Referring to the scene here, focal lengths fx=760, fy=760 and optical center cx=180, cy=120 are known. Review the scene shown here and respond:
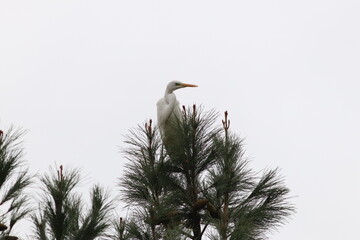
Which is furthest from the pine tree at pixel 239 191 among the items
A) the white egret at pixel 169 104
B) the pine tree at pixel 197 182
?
the white egret at pixel 169 104

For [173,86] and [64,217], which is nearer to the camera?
[64,217]

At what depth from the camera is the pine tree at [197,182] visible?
506cm

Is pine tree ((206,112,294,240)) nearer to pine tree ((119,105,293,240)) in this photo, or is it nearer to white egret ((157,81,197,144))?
pine tree ((119,105,293,240))

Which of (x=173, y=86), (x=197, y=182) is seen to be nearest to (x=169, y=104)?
(x=173, y=86)

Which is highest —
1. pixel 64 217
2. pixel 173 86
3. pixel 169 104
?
pixel 173 86

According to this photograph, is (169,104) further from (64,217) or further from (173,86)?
(64,217)

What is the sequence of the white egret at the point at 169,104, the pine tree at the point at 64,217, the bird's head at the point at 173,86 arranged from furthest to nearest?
the bird's head at the point at 173,86 < the white egret at the point at 169,104 < the pine tree at the point at 64,217

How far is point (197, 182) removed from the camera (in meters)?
5.22

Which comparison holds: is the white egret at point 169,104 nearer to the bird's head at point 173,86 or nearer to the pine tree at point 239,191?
the bird's head at point 173,86

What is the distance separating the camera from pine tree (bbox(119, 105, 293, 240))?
5.06m

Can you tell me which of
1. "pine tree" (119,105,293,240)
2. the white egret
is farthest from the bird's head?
"pine tree" (119,105,293,240)

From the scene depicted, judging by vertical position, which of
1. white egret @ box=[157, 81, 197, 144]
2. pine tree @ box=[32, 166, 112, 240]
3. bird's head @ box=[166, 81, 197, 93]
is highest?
bird's head @ box=[166, 81, 197, 93]

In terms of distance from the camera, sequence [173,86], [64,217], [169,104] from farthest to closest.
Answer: [173,86], [169,104], [64,217]

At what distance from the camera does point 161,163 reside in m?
5.16
